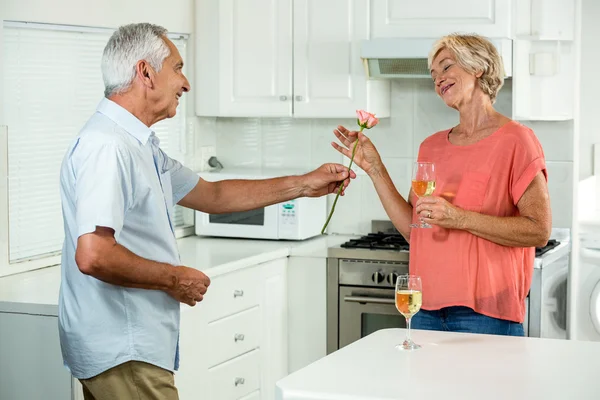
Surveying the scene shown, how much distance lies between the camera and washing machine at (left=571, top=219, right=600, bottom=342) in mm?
4559

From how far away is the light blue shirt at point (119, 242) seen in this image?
7.57 ft

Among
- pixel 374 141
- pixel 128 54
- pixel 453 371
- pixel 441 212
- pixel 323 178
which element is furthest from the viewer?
pixel 374 141

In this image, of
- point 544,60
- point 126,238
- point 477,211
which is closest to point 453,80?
point 477,211

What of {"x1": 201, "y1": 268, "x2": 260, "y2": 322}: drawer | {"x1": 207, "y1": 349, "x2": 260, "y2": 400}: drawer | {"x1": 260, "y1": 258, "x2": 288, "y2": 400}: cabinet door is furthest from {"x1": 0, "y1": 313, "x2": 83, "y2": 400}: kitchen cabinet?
{"x1": 260, "y1": 258, "x2": 288, "y2": 400}: cabinet door

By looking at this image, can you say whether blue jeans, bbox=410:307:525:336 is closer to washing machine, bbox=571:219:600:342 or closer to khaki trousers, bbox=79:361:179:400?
khaki trousers, bbox=79:361:179:400

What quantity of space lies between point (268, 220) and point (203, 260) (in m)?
0.67

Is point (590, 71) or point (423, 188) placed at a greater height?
point (590, 71)

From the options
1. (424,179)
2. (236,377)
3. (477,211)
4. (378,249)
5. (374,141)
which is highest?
(374,141)

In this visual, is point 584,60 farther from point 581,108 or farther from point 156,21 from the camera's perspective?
point 156,21

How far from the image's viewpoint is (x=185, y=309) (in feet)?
11.4

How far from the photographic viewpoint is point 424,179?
113 inches

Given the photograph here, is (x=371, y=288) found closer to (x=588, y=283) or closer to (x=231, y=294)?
(x=231, y=294)

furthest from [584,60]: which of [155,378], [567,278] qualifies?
[155,378]

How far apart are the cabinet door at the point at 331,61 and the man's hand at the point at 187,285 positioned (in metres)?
2.11
